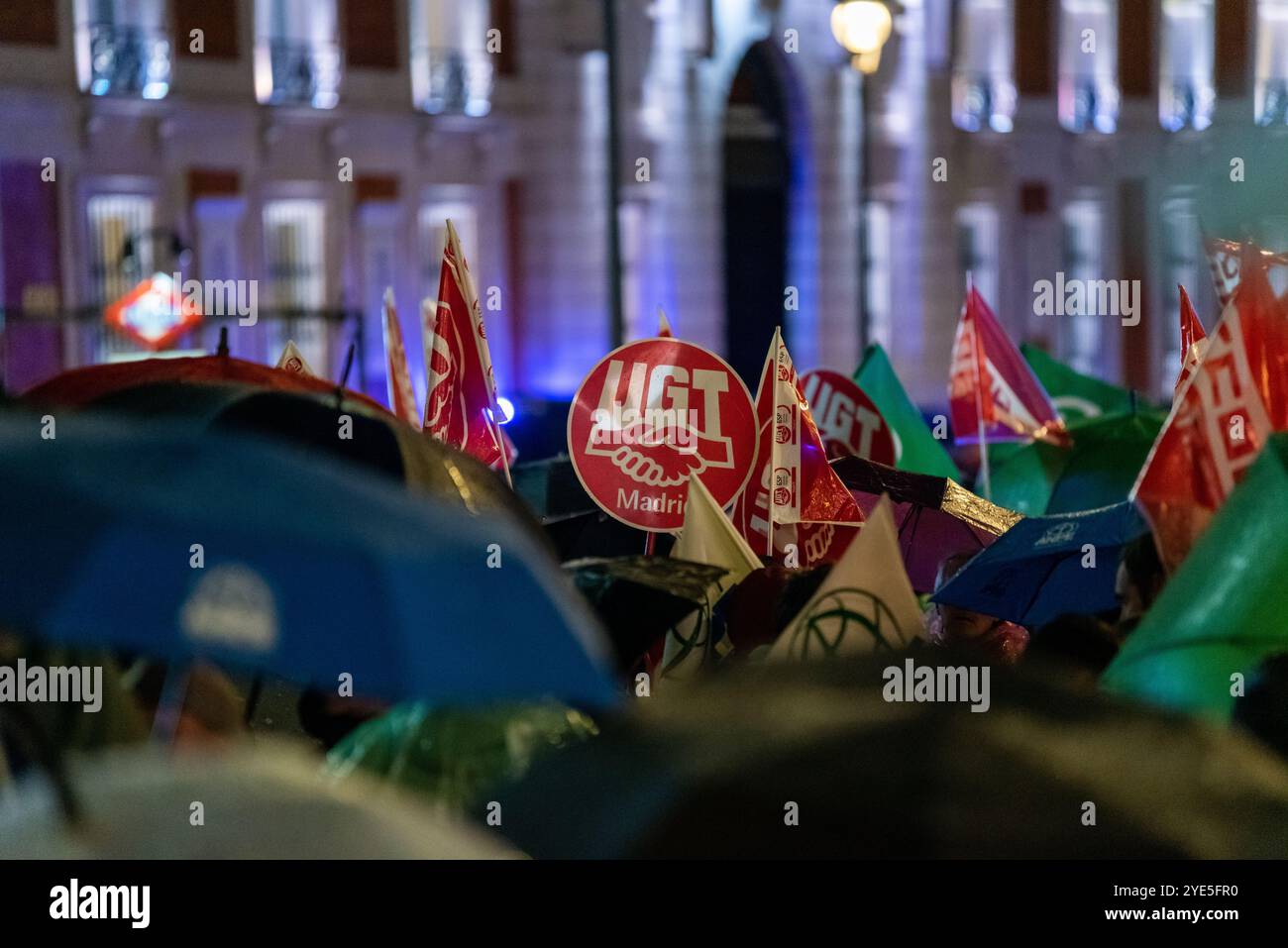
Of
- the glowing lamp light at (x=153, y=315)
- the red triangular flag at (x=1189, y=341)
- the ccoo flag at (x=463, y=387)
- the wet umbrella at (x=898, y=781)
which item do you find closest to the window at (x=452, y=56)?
the glowing lamp light at (x=153, y=315)

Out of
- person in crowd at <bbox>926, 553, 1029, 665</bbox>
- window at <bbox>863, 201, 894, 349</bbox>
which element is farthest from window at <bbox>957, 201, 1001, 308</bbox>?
person in crowd at <bbox>926, 553, 1029, 665</bbox>

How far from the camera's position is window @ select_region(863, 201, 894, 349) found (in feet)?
86.0

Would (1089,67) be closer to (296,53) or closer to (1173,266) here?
(1173,266)

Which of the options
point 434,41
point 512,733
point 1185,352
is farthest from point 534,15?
point 512,733

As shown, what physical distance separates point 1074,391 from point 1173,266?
16.7 meters

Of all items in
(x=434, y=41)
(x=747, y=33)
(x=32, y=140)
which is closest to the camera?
(x=32, y=140)

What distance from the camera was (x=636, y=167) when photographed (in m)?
23.7

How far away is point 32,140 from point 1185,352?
49.2ft

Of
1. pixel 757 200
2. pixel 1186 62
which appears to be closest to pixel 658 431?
pixel 757 200

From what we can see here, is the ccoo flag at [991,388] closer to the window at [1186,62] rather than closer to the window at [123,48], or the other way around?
the window at [123,48]

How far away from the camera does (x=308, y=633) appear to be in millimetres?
2564
